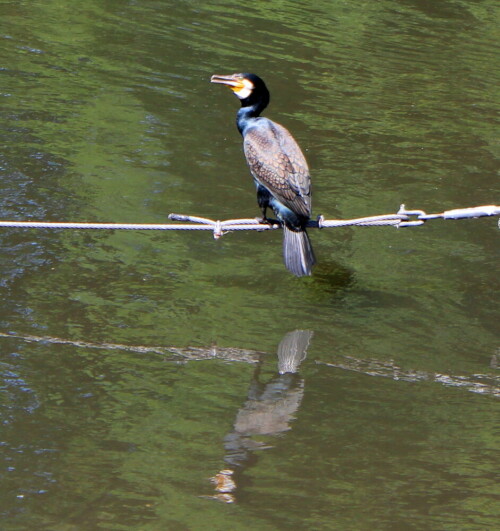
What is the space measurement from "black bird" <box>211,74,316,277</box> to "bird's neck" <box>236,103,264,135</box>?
1 cm

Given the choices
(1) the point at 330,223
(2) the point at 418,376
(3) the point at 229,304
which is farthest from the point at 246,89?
(2) the point at 418,376

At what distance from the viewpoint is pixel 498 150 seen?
9.07 meters

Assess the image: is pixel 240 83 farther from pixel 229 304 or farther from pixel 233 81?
pixel 229 304

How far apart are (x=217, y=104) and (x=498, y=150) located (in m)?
2.60

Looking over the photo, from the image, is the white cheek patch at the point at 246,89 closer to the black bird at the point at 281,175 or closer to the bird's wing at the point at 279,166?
the black bird at the point at 281,175

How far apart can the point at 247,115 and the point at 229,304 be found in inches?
43.8

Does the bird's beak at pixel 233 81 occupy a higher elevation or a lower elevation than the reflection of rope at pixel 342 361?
higher

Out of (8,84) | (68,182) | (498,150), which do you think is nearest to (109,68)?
(8,84)

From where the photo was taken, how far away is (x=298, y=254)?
5.44m

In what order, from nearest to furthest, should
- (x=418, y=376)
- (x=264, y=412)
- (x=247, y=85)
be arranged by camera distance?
(x=264, y=412), (x=418, y=376), (x=247, y=85)

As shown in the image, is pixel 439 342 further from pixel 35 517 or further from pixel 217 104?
pixel 217 104

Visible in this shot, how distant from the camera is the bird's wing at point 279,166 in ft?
17.7

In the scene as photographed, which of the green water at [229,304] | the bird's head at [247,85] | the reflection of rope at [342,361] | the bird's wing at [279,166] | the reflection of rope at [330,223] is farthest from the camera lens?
the bird's head at [247,85]

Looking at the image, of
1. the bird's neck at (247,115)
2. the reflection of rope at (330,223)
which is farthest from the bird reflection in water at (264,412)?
the bird's neck at (247,115)
